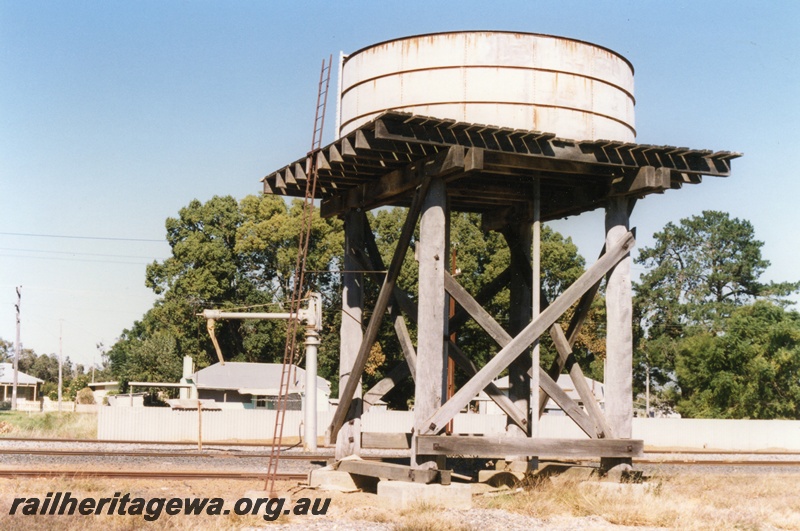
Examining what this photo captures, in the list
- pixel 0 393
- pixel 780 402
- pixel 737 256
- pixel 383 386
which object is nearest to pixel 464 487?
pixel 383 386

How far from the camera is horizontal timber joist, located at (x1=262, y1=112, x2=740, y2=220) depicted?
13.9m

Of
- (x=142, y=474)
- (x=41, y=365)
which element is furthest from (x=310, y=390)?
(x=41, y=365)

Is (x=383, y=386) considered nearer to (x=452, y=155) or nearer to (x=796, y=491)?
(x=452, y=155)

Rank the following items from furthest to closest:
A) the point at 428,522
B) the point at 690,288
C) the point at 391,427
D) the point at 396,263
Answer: the point at 690,288, the point at 391,427, the point at 396,263, the point at 428,522

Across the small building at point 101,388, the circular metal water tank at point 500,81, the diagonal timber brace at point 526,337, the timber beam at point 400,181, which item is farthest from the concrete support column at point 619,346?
the small building at point 101,388

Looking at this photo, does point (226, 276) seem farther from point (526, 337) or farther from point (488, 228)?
point (526, 337)

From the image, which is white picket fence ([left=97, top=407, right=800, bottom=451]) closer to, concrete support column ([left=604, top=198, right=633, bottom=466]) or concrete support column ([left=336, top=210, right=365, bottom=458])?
concrete support column ([left=336, top=210, right=365, bottom=458])

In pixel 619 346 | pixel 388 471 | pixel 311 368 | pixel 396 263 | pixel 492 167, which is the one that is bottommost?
pixel 388 471

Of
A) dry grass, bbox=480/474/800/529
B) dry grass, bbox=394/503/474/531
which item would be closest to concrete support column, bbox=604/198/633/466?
dry grass, bbox=480/474/800/529

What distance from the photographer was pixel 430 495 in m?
13.3

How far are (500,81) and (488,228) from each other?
4.17 m

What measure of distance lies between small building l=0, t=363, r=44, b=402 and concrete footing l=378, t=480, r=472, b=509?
3771 inches

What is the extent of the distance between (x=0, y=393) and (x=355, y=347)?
4260 inches

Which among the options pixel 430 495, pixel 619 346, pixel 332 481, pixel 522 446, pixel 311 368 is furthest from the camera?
pixel 311 368
